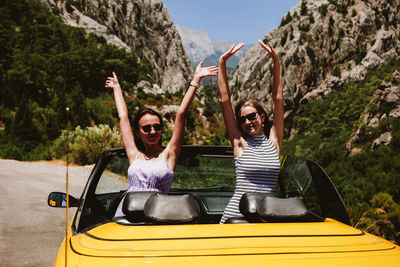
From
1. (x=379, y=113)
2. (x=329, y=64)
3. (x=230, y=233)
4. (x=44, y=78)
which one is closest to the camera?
(x=230, y=233)

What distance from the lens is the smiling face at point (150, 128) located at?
2654 millimetres

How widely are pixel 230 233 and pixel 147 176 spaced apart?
1.10 meters

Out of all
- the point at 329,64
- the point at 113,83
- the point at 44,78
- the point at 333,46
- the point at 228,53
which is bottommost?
the point at 113,83

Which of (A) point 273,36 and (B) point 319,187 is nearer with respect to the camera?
(B) point 319,187

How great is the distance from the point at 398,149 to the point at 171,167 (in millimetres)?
29062

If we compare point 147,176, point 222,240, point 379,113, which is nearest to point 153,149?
point 147,176

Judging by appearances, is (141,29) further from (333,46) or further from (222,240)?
(222,240)

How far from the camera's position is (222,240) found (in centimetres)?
146

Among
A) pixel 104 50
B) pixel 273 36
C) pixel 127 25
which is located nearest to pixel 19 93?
pixel 104 50

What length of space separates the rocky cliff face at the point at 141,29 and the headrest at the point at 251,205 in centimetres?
8513

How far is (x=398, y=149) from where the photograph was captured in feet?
88.0

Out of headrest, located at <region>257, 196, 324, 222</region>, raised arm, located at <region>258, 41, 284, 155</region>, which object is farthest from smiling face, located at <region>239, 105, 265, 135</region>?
headrest, located at <region>257, 196, 324, 222</region>

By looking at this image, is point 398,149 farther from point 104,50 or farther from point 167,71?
point 167,71

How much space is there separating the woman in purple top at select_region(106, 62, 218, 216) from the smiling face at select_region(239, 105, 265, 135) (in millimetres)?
447
